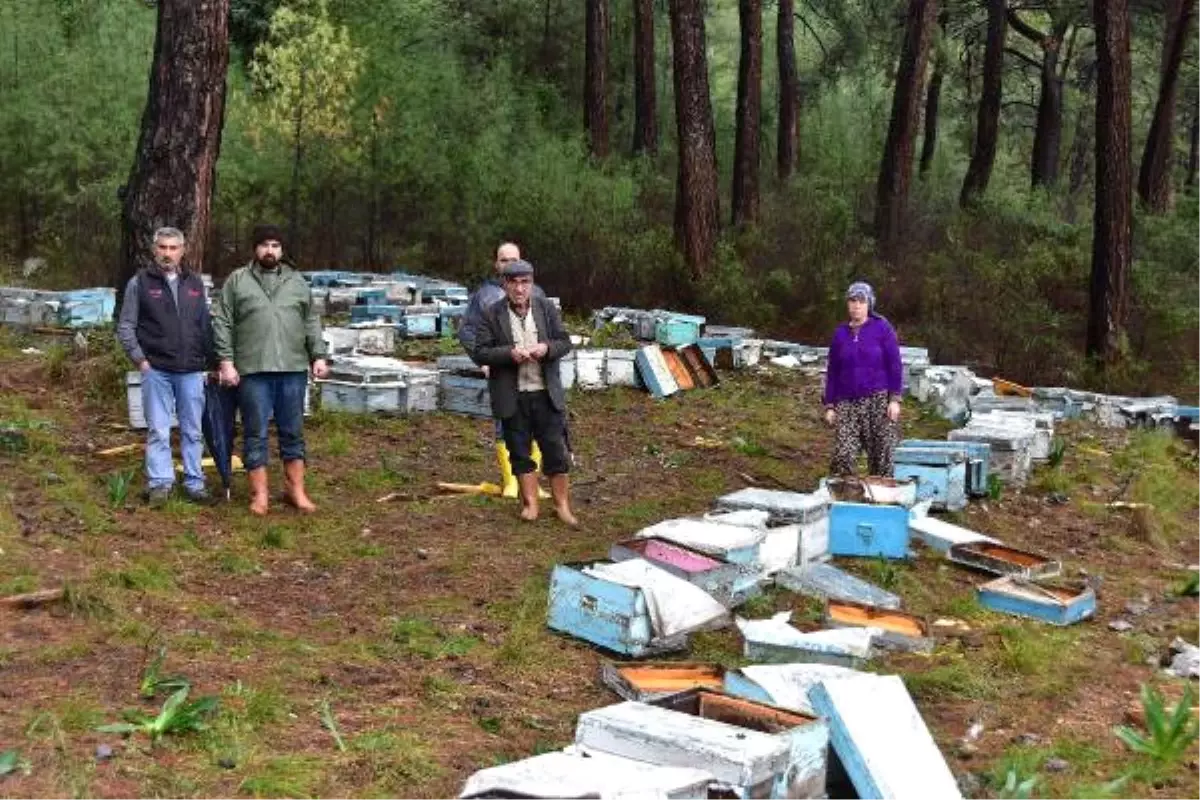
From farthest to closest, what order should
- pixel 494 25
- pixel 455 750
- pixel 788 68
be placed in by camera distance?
pixel 494 25
pixel 788 68
pixel 455 750

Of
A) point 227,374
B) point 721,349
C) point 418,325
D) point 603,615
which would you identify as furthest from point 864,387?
point 418,325

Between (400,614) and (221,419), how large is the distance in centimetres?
261

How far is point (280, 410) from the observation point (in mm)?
9109

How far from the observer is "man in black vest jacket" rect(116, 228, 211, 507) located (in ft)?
28.8

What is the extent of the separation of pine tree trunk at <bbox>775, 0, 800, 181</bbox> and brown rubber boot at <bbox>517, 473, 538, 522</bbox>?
65.8ft

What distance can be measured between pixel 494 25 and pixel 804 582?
27.0 metres

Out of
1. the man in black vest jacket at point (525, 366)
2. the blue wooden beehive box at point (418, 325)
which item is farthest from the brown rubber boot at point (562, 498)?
the blue wooden beehive box at point (418, 325)

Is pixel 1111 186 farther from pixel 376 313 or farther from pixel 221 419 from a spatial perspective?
pixel 221 419

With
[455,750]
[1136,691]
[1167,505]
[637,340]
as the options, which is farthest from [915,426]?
[455,750]

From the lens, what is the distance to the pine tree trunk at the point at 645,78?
A: 26078 mm

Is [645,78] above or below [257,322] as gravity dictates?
above

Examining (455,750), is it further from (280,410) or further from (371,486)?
(371,486)

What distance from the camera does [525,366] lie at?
30.1ft

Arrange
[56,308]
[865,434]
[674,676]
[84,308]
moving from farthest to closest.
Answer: [84,308] → [56,308] → [865,434] → [674,676]
